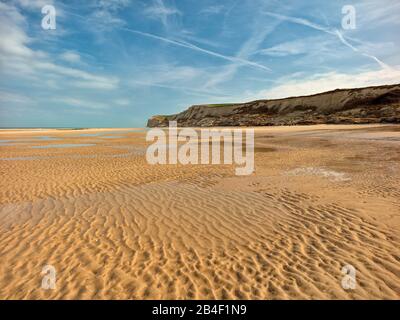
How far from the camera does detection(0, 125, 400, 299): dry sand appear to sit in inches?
157

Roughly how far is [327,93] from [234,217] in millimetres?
85054

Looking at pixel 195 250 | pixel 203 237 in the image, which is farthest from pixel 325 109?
pixel 195 250

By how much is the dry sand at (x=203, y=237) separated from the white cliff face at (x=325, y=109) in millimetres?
51901

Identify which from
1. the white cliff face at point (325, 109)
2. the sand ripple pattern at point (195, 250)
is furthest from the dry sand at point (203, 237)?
the white cliff face at point (325, 109)

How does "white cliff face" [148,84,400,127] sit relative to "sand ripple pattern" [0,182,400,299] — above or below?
above

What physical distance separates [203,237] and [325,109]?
260 feet

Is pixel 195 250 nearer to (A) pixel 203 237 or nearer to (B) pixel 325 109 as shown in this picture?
(A) pixel 203 237

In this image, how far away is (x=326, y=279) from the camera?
13.4ft

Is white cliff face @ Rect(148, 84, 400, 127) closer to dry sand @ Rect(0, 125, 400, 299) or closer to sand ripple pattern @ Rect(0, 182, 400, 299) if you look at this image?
dry sand @ Rect(0, 125, 400, 299)

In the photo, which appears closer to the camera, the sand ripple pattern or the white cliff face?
the sand ripple pattern

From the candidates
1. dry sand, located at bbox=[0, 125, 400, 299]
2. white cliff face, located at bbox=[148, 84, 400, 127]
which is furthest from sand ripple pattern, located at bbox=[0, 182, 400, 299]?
white cliff face, located at bbox=[148, 84, 400, 127]

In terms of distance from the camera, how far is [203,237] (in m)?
5.74

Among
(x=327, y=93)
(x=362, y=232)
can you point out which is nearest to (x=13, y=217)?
(x=362, y=232)

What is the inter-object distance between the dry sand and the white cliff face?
51901 mm
